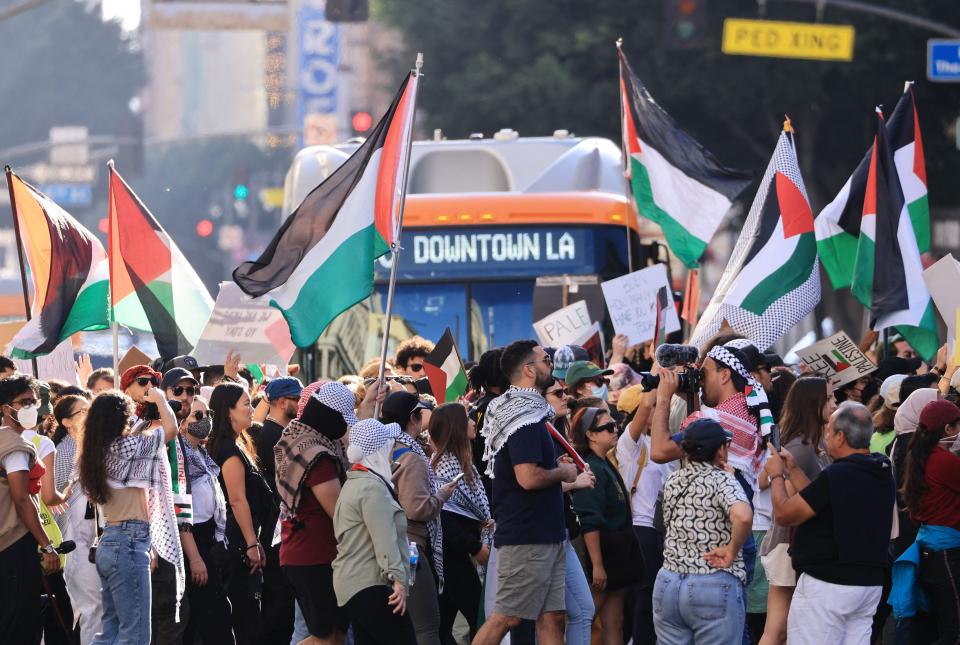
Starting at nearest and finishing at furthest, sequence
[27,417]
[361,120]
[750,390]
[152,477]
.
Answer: [152,477]
[750,390]
[27,417]
[361,120]

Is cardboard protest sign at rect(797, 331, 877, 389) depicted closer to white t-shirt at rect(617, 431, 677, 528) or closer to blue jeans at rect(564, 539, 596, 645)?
white t-shirt at rect(617, 431, 677, 528)

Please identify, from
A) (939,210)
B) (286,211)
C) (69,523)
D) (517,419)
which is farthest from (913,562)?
(939,210)

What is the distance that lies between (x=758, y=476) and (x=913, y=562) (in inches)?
33.3

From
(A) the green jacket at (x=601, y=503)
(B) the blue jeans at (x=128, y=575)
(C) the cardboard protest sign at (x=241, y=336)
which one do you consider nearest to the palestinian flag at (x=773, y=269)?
(A) the green jacket at (x=601, y=503)

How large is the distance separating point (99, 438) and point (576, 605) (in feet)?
7.87

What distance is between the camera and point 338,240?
969cm

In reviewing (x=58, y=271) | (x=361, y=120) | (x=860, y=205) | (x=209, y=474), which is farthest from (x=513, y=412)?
(x=361, y=120)

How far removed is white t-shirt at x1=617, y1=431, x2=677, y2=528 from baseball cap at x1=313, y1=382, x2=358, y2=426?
2240 mm

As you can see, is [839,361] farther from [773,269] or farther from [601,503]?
[601,503]

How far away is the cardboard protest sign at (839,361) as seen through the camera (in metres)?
11.0

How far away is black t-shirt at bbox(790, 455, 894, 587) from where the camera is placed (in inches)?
308

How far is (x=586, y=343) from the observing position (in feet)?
43.5

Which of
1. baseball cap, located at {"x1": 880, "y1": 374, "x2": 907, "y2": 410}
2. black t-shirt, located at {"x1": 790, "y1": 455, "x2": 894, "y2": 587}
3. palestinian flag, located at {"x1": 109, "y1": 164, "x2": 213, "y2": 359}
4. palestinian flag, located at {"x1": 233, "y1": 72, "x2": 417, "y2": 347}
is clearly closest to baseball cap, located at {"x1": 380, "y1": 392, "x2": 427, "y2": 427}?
palestinian flag, located at {"x1": 233, "y1": 72, "x2": 417, "y2": 347}

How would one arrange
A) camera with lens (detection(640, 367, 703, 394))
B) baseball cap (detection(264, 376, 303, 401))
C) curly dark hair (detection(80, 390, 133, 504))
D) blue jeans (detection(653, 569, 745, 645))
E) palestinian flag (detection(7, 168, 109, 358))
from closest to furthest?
blue jeans (detection(653, 569, 745, 645))
curly dark hair (detection(80, 390, 133, 504))
camera with lens (detection(640, 367, 703, 394))
baseball cap (detection(264, 376, 303, 401))
palestinian flag (detection(7, 168, 109, 358))
